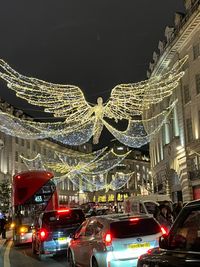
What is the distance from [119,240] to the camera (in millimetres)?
11086

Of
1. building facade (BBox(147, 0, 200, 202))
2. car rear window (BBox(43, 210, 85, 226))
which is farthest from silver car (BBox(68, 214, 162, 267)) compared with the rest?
building facade (BBox(147, 0, 200, 202))

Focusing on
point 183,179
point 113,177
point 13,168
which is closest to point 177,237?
point 183,179

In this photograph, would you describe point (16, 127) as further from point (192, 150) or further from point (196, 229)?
point (196, 229)

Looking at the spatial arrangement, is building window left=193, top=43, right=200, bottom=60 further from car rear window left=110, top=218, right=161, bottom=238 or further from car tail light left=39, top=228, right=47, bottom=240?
car rear window left=110, top=218, right=161, bottom=238

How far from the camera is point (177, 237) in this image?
5840 mm

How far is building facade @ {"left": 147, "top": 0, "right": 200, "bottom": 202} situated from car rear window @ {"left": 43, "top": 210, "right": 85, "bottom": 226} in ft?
70.9

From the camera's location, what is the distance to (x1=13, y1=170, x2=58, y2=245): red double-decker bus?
26.5 m

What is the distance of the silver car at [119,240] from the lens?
11.0 metres

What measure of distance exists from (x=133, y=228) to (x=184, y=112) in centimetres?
3192

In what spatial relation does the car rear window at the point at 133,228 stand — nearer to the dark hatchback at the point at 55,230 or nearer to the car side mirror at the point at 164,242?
the car side mirror at the point at 164,242

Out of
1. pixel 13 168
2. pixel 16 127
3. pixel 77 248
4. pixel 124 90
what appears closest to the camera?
pixel 77 248

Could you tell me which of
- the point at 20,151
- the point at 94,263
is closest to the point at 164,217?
the point at 94,263

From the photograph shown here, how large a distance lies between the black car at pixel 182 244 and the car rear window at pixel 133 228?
5080 mm

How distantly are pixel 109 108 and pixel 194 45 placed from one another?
53.3ft
